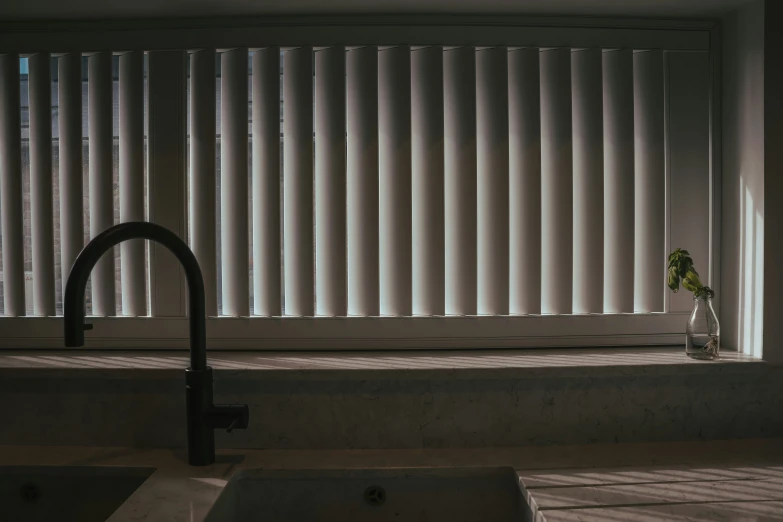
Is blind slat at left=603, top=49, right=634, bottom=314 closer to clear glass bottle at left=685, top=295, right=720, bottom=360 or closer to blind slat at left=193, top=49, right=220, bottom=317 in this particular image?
clear glass bottle at left=685, top=295, right=720, bottom=360

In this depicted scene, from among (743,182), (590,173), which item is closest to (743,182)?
(743,182)

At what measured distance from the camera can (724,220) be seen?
4.63ft

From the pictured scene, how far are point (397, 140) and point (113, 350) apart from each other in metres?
0.89

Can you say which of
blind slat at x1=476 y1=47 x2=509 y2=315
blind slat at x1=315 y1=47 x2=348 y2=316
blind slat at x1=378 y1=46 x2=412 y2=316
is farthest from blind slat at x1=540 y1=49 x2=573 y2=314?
blind slat at x1=315 y1=47 x2=348 y2=316

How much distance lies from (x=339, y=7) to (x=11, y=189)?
3.10 ft

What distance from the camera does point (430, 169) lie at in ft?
4.58

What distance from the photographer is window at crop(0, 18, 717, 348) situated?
54.9 inches

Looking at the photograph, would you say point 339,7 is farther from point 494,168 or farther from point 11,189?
point 11,189

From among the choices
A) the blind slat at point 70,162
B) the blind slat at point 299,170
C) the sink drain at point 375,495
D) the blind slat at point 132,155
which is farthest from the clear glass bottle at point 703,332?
the blind slat at point 70,162

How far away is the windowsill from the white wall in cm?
10

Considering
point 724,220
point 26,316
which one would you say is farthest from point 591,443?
point 26,316

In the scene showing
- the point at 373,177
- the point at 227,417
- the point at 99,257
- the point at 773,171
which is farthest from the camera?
the point at 373,177

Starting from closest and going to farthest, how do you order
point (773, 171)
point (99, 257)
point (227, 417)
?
point (99, 257), point (227, 417), point (773, 171)

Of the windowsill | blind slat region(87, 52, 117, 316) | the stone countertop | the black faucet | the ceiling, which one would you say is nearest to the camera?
the stone countertop
